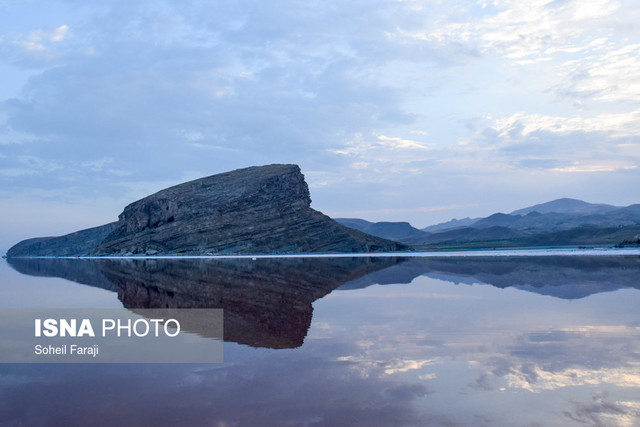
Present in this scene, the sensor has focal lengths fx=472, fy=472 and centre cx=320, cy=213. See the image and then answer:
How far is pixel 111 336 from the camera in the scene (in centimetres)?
Result: 1286

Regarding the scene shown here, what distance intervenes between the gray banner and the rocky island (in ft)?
238

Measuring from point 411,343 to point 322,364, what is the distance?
8.91 ft

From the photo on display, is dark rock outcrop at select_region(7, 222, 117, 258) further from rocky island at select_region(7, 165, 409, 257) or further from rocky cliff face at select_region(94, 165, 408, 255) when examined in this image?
rocky cliff face at select_region(94, 165, 408, 255)

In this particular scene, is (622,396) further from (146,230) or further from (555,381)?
(146,230)

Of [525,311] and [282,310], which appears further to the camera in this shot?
[282,310]

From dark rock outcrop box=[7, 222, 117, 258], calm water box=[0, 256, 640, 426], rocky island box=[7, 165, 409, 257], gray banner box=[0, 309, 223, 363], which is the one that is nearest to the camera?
calm water box=[0, 256, 640, 426]

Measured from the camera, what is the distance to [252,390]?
7.91 metres

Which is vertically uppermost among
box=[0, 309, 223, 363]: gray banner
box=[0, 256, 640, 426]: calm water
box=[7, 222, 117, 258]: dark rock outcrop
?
box=[7, 222, 117, 258]: dark rock outcrop

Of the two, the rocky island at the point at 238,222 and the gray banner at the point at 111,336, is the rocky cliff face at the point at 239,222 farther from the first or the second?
the gray banner at the point at 111,336

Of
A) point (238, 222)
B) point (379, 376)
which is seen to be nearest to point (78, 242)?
point (238, 222)

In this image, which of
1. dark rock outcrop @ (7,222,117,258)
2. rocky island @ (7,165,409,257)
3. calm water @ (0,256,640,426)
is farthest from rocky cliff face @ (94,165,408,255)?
calm water @ (0,256,640,426)

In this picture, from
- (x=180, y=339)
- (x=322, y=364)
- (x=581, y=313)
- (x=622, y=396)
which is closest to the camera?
(x=622, y=396)

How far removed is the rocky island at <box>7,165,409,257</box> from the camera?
92.1 meters

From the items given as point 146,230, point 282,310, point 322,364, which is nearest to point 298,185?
point 146,230
